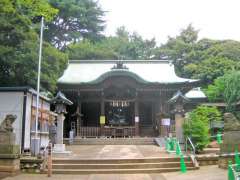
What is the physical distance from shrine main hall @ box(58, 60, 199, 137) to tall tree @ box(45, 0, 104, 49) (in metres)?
17.9

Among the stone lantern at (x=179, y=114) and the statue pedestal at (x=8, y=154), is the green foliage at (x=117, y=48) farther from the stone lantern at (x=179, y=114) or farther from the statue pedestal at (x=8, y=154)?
the statue pedestal at (x=8, y=154)

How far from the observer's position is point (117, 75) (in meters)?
28.2

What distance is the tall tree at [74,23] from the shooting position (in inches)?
1857

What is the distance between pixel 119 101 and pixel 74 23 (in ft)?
80.6

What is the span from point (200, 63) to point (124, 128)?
22073 mm

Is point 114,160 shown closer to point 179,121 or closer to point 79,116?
point 179,121

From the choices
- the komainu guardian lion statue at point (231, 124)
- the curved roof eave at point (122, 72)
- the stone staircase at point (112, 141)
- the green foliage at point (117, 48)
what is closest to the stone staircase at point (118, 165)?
the komainu guardian lion statue at point (231, 124)

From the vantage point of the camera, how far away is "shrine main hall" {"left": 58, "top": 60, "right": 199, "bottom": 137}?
2800cm

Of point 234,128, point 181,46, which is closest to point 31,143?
point 234,128

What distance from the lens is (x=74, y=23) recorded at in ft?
164

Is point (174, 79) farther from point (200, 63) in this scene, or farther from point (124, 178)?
point (124, 178)

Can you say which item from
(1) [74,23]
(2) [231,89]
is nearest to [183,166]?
(2) [231,89]

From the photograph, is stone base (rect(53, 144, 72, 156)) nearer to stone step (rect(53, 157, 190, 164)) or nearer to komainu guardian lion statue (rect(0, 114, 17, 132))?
stone step (rect(53, 157, 190, 164))

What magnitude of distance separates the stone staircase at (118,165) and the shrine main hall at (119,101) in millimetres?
13581
